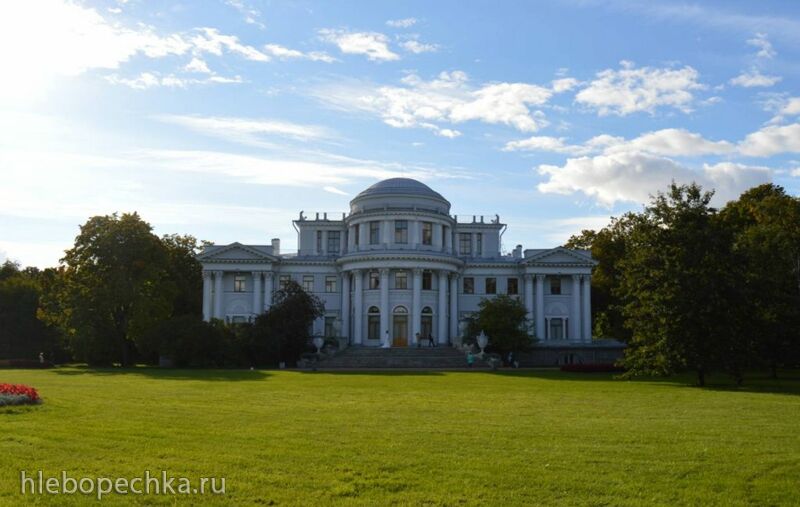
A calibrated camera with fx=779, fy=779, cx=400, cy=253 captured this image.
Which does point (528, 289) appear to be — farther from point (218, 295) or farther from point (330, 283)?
point (218, 295)

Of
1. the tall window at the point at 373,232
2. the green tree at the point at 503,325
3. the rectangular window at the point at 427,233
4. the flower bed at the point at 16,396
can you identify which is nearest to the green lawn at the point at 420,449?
the flower bed at the point at 16,396

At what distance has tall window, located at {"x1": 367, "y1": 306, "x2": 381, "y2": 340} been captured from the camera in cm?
6662

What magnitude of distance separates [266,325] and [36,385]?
90.4 feet

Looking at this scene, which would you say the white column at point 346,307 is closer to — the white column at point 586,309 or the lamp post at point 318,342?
the lamp post at point 318,342

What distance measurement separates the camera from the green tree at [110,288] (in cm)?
5416

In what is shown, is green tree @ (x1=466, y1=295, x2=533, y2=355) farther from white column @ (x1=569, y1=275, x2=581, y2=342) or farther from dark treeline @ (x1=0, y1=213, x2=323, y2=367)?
dark treeline @ (x1=0, y1=213, x2=323, y2=367)

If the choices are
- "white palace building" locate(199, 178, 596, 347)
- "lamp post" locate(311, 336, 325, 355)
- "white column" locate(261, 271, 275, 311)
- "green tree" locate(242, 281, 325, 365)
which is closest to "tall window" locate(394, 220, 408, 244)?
"white palace building" locate(199, 178, 596, 347)

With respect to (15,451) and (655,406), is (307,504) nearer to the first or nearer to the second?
(15,451)

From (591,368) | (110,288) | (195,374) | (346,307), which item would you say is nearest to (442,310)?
(346,307)

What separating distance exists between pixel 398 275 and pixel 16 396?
158ft

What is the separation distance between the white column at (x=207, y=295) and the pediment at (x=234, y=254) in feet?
4.79

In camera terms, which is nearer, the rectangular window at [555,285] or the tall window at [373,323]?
the tall window at [373,323]

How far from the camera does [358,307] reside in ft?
218

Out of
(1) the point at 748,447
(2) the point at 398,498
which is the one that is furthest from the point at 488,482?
(1) the point at 748,447
